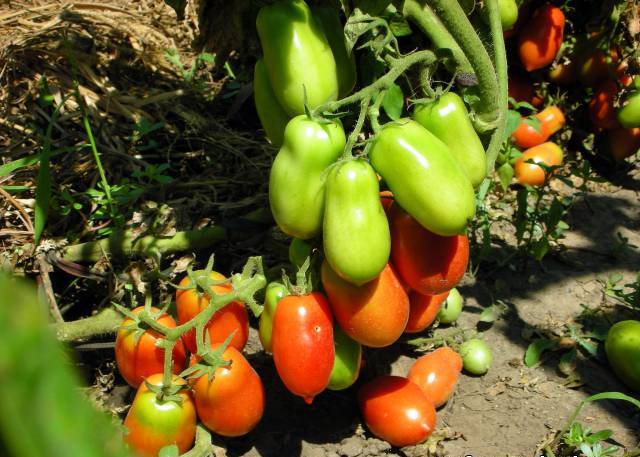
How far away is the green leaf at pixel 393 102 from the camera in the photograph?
1.62m

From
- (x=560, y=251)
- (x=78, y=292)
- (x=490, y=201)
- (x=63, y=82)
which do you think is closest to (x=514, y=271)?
(x=560, y=251)

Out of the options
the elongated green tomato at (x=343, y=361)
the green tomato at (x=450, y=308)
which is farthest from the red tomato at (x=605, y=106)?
the elongated green tomato at (x=343, y=361)

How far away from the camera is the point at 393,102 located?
1628 mm

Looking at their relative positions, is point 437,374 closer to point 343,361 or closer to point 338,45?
point 343,361

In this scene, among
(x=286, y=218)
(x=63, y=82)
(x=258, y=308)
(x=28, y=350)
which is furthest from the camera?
(x=63, y=82)

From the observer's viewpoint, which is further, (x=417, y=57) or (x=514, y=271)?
(x=514, y=271)

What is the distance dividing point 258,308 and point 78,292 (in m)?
0.79

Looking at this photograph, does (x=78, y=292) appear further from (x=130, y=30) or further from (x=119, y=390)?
(x=130, y=30)

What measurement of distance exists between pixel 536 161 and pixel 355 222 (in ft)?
5.61

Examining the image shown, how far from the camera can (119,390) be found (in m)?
1.92

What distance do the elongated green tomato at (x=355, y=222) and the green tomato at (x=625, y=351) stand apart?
3.24 feet

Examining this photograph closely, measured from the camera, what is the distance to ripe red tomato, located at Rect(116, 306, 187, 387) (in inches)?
64.5

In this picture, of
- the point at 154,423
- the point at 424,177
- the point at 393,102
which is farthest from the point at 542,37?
the point at 154,423

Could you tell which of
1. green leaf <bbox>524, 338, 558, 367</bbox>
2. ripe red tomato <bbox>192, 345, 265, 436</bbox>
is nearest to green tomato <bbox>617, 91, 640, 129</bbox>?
green leaf <bbox>524, 338, 558, 367</bbox>
